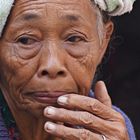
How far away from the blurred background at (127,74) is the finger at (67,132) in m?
2.48

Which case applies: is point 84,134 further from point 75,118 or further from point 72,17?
point 72,17

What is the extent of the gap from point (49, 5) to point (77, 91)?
38 cm

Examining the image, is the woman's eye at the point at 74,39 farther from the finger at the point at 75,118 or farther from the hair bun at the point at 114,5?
the finger at the point at 75,118

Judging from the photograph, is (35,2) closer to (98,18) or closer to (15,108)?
(98,18)

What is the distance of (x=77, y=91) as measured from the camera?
258cm

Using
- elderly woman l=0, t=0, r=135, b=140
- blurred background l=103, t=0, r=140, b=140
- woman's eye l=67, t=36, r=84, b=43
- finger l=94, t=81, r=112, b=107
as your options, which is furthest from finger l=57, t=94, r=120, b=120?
blurred background l=103, t=0, r=140, b=140

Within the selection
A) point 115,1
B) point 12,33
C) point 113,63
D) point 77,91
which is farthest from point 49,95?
point 113,63

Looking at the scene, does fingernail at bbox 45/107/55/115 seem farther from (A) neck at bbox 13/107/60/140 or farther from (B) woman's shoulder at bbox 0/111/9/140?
(B) woman's shoulder at bbox 0/111/9/140

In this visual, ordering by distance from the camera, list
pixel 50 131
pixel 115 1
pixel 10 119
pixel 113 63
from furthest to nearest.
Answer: pixel 113 63
pixel 10 119
pixel 115 1
pixel 50 131

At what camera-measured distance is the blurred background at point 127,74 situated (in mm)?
5012

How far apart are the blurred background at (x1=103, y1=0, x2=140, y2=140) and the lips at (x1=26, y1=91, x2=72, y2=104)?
2.48 meters

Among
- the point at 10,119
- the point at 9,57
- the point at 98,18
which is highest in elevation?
the point at 98,18

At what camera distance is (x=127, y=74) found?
528 centimetres

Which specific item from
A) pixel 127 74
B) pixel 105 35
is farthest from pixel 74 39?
pixel 127 74
